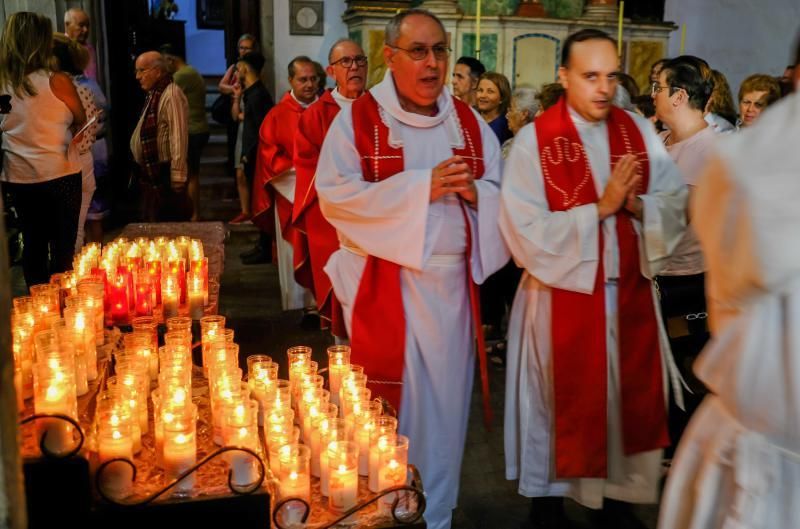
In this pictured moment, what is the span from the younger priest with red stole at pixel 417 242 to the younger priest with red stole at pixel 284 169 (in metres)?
2.64

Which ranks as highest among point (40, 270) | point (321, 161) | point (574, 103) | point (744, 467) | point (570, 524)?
point (574, 103)

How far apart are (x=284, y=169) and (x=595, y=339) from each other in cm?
343

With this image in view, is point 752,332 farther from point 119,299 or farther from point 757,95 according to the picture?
point 757,95

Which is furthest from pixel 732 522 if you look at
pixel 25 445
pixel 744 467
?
pixel 25 445

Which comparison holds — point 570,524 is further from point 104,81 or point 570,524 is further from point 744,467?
point 104,81

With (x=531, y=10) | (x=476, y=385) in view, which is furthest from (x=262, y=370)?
(x=531, y=10)

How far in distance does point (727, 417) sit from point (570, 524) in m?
1.93

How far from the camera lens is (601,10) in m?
10.5

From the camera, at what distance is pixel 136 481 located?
7.39 ft

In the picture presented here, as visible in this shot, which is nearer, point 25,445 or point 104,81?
point 25,445

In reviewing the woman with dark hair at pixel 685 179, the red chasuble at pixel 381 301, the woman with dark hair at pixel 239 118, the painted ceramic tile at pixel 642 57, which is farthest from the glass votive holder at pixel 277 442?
the painted ceramic tile at pixel 642 57

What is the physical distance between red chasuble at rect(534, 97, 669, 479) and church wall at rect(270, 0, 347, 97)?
25.8 feet

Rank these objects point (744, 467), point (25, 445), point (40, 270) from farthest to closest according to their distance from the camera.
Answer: point (40, 270), point (25, 445), point (744, 467)

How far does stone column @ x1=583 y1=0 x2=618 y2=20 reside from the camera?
10523 millimetres
